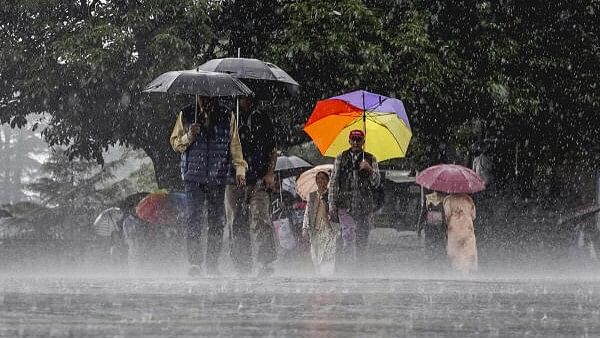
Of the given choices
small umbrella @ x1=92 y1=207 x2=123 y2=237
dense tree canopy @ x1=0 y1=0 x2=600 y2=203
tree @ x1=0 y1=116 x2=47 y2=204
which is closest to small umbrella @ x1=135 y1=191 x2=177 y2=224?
small umbrella @ x1=92 y1=207 x2=123 y2=237

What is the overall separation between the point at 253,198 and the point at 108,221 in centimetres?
843

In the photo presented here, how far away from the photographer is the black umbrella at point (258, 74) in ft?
48.8

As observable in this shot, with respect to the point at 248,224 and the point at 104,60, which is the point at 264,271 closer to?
the point at 248,224

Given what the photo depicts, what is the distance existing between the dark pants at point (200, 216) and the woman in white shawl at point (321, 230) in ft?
8.44

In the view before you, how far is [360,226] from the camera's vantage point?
14.0 metres

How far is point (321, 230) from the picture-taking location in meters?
14.6

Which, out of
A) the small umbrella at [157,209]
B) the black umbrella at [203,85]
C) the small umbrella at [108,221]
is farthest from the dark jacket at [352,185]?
the small umbrella at [108,221]

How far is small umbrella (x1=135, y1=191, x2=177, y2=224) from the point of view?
16625 mm

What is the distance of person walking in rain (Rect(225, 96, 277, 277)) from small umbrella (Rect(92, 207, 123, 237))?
6.76 metres

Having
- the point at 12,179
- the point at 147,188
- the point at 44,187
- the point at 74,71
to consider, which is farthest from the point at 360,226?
the point at 12,179

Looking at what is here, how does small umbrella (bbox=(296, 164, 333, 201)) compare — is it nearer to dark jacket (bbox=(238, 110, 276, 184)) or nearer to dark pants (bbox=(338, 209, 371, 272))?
dark pants (bbox=(338, 209, 371, 272))

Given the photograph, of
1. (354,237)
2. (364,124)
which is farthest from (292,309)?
(364,124)

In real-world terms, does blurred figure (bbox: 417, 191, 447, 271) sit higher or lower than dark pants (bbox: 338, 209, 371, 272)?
higher

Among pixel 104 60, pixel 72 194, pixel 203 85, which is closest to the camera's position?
pixel 203 85
